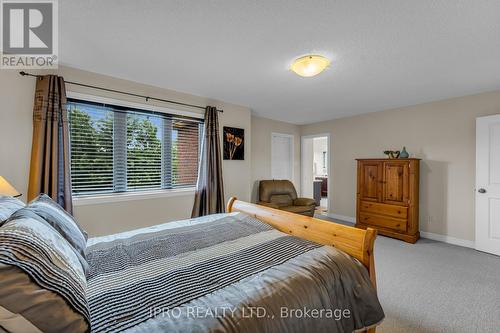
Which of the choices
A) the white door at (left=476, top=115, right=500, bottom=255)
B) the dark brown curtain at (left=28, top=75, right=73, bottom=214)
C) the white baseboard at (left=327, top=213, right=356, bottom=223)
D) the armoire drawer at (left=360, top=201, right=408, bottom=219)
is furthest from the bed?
the white baseboard at (left=327, top=213, right=356, bottom=223)

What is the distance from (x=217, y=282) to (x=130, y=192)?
2.51m

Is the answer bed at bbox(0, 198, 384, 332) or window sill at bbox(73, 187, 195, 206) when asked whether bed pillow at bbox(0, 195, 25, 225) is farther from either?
window sill at bbox(73, 187, 195, 206)

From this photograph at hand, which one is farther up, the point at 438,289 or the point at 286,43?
the point at 286,43

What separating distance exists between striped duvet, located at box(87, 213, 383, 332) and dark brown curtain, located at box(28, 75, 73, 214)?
127 centimetres

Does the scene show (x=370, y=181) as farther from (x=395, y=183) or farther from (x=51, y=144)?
(x=51, y=144)

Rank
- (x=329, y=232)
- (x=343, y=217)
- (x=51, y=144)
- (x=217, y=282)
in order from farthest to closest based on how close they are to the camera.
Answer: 1. (x=343, y=217)
2. (x=51, y=144)
3. (x=329, y=232)
4. (x=217, y=282)

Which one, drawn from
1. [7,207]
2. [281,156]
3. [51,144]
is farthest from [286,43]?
[281,156]

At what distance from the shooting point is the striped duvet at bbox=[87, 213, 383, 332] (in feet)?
3.00

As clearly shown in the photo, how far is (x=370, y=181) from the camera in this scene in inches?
164

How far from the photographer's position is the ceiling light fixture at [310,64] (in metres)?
2.27

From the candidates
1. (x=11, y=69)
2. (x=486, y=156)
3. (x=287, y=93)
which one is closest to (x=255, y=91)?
(x=287, y=93)

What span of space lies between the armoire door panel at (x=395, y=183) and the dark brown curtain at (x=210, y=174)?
290 centimetres

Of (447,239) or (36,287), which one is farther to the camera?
(447,239)

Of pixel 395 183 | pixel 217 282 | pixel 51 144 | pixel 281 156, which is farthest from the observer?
pixel 281 156
